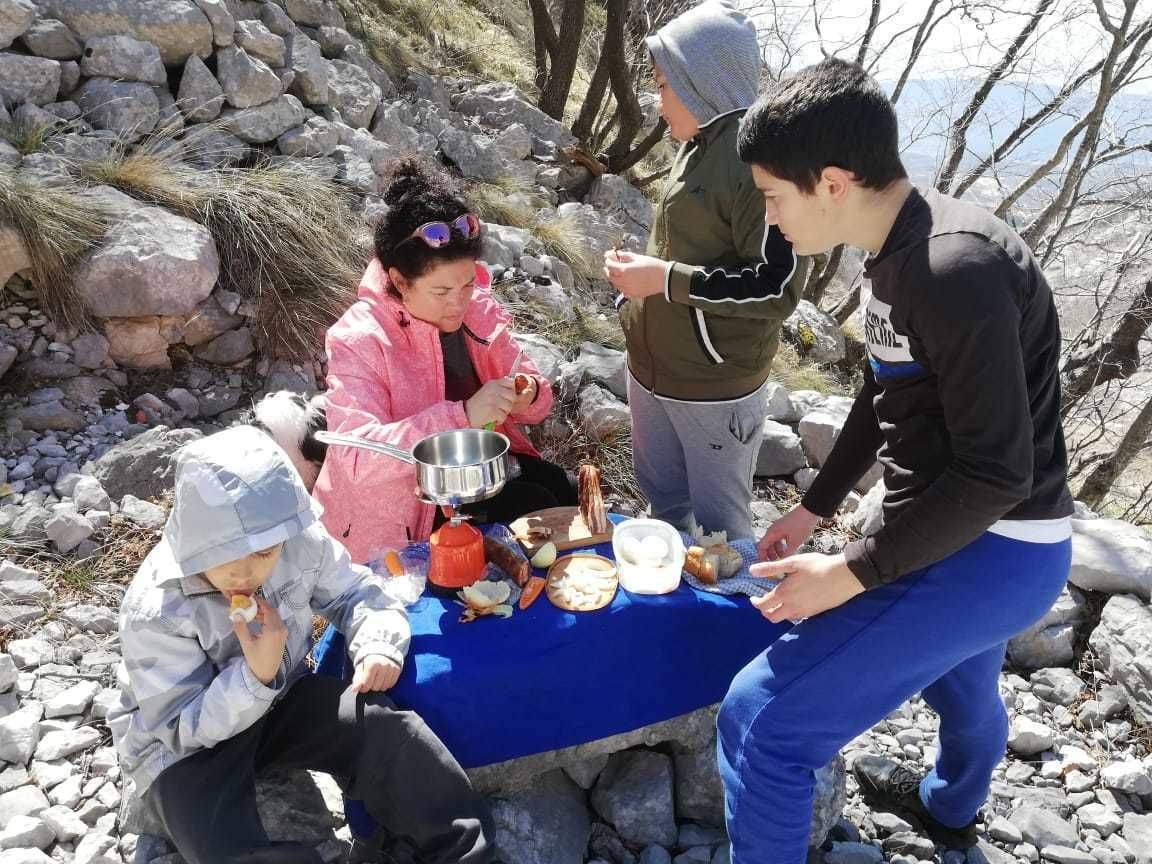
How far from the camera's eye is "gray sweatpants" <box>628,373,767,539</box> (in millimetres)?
2887

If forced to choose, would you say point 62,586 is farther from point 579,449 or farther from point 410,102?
point 410,102

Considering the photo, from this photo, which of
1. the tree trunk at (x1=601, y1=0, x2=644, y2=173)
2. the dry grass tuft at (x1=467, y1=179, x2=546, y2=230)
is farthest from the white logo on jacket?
the tree trunk at (x1=601, y1=0, x2=644, y2=173)

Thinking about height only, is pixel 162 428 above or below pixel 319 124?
below

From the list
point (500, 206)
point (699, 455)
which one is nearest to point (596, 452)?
point (699, 455)

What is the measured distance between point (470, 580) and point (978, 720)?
1.43 metres

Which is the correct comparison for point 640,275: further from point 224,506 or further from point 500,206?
point 500,206

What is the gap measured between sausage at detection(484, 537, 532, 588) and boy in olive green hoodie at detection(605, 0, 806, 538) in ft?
2.76

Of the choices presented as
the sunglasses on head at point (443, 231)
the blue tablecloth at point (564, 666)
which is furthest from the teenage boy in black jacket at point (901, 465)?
the sunglasses on head at point (443, 231)

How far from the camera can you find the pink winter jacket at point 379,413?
2654 mm

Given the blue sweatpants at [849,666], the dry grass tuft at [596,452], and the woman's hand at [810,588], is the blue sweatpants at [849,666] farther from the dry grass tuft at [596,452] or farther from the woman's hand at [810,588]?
the dry grass tuft at [596,452]

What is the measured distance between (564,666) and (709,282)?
1.22m

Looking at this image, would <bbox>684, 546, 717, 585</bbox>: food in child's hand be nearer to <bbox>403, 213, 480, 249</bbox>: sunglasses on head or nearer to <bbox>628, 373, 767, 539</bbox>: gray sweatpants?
<bbox>628, 373, 767, 539</bbox>: gray sweatpants

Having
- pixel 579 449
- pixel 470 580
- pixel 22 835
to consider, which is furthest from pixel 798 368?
pixel 22 835

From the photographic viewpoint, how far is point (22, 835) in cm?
218
